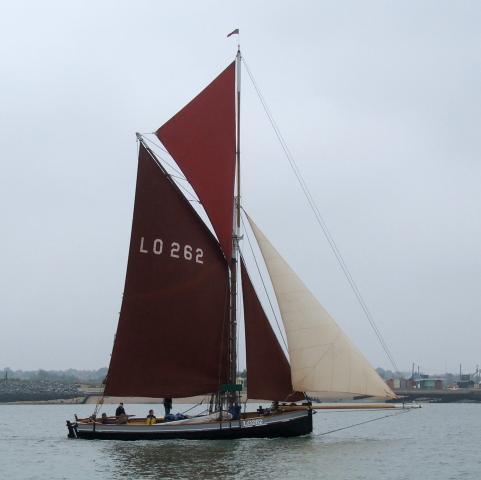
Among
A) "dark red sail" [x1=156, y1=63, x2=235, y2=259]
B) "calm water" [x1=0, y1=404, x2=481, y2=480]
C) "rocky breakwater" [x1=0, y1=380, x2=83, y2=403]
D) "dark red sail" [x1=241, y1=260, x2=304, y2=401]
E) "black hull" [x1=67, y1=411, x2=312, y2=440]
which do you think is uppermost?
"dark red sail" [x1=156, y1=63, x2=235, y2=259]

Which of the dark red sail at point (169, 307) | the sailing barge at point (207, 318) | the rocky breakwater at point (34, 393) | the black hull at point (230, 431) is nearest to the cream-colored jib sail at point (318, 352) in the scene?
the sailing barge at point (207, 318)

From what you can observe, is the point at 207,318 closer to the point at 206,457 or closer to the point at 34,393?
the point at 206,457

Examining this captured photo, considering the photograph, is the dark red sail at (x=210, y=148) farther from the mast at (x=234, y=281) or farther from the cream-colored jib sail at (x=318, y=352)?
the cream-colored jib sail at (x=318, y=352)

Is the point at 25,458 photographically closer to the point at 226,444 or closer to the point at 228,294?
the point at 226,444

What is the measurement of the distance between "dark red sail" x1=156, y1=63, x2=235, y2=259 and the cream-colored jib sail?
4589 mm

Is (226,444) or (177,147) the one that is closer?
(226,444)

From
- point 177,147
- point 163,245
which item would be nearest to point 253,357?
point 163,245

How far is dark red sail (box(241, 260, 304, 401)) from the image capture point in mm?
46844

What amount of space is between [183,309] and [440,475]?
15.5 metres

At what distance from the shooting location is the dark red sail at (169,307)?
47.8 m

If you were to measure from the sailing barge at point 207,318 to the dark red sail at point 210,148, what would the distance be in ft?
0.17

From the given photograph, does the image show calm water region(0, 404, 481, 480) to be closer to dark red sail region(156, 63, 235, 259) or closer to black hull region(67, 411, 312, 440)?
black hull region(67, 411, 312, 440)

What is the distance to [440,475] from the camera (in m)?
38.6

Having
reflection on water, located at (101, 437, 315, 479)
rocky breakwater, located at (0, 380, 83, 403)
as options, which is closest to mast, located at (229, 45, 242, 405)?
reflection on water, located at (101, 437, 315, 479)
